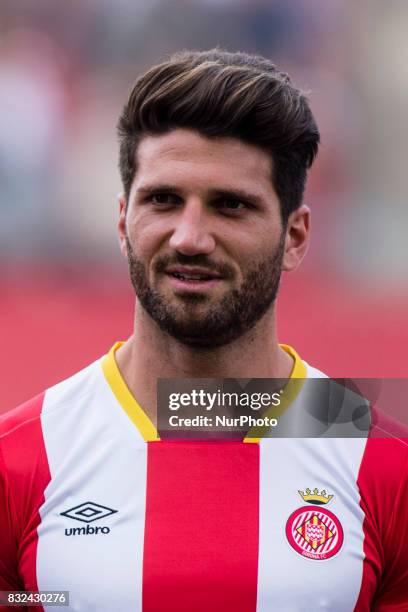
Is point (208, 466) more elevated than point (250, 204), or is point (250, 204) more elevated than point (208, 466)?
point (250, 204)

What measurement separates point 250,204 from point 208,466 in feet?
2.14

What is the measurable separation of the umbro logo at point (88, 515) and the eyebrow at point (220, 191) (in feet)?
2.50

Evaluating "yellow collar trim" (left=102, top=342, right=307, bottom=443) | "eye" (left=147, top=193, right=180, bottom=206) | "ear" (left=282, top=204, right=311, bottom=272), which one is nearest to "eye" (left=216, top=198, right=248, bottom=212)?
"eye" (left=147, top=193, right=180, bottom=206)

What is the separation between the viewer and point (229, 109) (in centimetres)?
245

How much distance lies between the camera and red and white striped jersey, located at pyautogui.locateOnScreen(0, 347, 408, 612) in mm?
2363

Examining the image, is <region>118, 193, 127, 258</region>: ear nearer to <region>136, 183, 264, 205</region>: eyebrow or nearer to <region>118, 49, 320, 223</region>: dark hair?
<region>118, 49, 320, 223</region>: dark hair

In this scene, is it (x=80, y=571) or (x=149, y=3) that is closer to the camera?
(x=80, y=571)

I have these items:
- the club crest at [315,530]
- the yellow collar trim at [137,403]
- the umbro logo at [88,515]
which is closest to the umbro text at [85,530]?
the umbro logo at [88,515]

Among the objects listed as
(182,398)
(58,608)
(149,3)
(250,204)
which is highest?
(149,3)

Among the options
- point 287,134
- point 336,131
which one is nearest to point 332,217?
point 336,131

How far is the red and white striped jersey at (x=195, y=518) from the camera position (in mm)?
2363

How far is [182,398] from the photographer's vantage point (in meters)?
2.53

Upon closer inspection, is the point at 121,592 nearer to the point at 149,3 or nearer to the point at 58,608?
the point at 58,608

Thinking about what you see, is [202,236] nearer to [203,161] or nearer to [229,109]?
[203,161]
